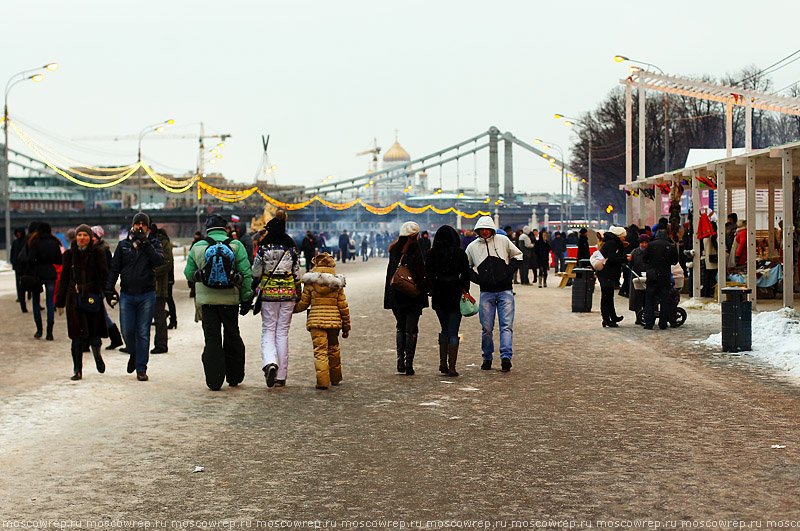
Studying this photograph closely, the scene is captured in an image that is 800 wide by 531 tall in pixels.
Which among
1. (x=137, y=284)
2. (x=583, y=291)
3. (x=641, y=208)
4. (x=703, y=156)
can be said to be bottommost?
(x=583, y=291)

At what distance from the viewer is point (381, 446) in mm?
7922

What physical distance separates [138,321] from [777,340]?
8679mm

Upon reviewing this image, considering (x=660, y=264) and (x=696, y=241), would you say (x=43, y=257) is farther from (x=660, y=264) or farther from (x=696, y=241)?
(x=696, y=241)

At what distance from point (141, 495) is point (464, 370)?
21.3ft

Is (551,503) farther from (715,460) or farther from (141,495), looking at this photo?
(141,495)

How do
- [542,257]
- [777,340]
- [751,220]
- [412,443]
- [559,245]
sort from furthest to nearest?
1. [559,245]
2. [542,257]
3. [751,220]
4. [777,340]
5. [412,443]

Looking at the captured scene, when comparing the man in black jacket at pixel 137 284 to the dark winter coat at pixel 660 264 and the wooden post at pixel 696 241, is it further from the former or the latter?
the wooden post at pixel 696 241

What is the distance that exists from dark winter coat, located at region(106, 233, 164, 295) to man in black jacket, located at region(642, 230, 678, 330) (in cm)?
880

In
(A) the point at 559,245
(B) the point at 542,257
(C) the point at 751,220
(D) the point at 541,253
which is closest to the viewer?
(C) the point at 751,220

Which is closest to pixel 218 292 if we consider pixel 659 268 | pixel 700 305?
pixel 659 268

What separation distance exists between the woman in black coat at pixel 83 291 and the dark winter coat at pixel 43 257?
495 centimetres

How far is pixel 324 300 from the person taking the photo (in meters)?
11.1

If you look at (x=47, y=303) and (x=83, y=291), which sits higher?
(x=83, y=291)

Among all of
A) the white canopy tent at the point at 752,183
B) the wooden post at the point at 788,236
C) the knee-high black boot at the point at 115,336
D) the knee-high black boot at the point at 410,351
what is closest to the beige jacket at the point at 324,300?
the knee-high black boot at the point at 410,351
